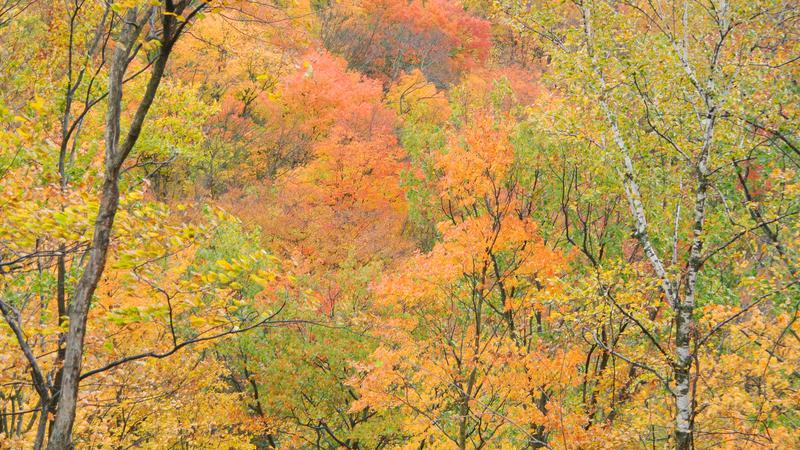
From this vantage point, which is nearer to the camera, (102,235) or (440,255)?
(102,235)

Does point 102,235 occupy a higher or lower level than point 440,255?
higher

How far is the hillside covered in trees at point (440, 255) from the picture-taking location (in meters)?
5.88

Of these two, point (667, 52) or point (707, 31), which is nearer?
point (667, 52)

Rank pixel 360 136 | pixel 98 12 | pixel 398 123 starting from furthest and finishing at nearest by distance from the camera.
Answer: pixel 398 123 → pixel 360 136 → pixel 98 12

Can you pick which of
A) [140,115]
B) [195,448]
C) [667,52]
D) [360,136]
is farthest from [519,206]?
[360,136]

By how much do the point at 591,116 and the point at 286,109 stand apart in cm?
2170

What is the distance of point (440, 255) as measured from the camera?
12719 millimetres

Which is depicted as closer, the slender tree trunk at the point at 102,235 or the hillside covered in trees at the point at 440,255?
the slender tree trunk at the point at 102,235

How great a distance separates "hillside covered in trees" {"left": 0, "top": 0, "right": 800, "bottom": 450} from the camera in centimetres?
588

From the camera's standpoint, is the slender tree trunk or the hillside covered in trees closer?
the slender tree trunk

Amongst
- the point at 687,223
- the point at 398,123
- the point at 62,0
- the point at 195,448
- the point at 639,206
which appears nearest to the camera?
the point at 62,0

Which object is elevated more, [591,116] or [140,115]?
[591,116]

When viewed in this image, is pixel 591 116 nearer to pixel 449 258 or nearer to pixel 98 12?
pixel 449 258

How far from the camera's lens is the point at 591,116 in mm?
10219
